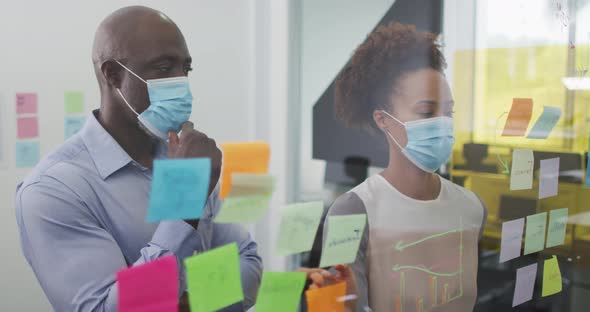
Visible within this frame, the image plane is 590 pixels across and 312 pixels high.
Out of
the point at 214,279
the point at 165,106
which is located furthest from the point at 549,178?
the point at 165,106

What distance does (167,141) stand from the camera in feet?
3.72

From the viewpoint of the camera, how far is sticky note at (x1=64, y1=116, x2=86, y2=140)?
115 cm

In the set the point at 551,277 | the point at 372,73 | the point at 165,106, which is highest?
the point at 372,73

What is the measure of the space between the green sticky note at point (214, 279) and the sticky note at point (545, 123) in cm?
119

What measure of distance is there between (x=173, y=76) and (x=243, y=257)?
439 millimetres

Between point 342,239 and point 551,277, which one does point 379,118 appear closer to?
point 342,239

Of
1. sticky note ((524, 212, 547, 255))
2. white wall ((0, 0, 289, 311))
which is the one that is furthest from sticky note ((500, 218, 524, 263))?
white wall ((0, 0, 289, 311))

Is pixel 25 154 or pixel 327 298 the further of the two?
pixel 327 298

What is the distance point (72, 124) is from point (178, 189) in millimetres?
251

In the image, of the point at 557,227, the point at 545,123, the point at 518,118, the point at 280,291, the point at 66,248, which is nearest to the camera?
the point at 66,248

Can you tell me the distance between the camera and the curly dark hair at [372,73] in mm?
1524

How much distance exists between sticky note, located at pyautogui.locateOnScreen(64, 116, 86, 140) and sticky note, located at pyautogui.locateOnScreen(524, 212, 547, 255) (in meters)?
1.53

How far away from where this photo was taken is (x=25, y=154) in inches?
44.6

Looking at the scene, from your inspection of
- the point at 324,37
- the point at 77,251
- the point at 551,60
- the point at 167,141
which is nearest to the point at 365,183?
the point at 324,37
